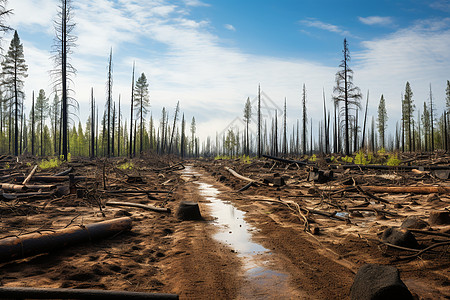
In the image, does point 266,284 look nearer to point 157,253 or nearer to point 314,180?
point 157,253

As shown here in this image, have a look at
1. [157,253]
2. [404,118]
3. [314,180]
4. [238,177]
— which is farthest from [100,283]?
[404,118]

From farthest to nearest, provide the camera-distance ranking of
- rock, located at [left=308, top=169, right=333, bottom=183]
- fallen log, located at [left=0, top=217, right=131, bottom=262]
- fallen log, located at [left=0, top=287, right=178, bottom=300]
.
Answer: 1. rock, located at [left=308, top=169, right=333, bottom=183]
2. fallen log, located at [left=0, top=217, right=131, bottom=262]
3. fallen log, located at [left=0, top=287, right=178, bottom=300]

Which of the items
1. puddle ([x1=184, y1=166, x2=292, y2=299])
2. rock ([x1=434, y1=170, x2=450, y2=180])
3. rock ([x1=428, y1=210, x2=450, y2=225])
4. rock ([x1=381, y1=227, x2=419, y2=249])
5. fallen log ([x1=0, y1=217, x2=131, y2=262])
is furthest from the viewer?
rock ([x1=434, y1=170, x2=450, y2=180])

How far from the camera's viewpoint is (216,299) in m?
3.01

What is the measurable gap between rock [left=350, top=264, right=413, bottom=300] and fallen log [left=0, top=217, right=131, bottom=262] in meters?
4.21

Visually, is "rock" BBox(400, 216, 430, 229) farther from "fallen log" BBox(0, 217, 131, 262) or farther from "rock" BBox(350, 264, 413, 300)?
"fallen log" BBox(0, 217, 131, 262)

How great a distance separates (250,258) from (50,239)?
10.2ft

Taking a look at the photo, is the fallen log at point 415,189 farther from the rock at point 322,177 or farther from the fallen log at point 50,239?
the fallen log at point 50,239

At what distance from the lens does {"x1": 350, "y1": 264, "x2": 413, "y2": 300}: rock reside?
2.56m

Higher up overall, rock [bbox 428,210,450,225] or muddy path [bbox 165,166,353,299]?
rock [bbox 428,210,450,225]

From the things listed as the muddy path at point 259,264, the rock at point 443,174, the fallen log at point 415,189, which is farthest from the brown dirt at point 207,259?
the rock at point 443,174

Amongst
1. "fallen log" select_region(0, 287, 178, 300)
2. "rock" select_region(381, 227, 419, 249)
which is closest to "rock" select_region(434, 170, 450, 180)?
"rock" select_region(381, 227, 419, 249)

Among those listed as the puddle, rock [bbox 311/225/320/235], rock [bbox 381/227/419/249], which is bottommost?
the puddle

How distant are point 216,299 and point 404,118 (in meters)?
65.6
